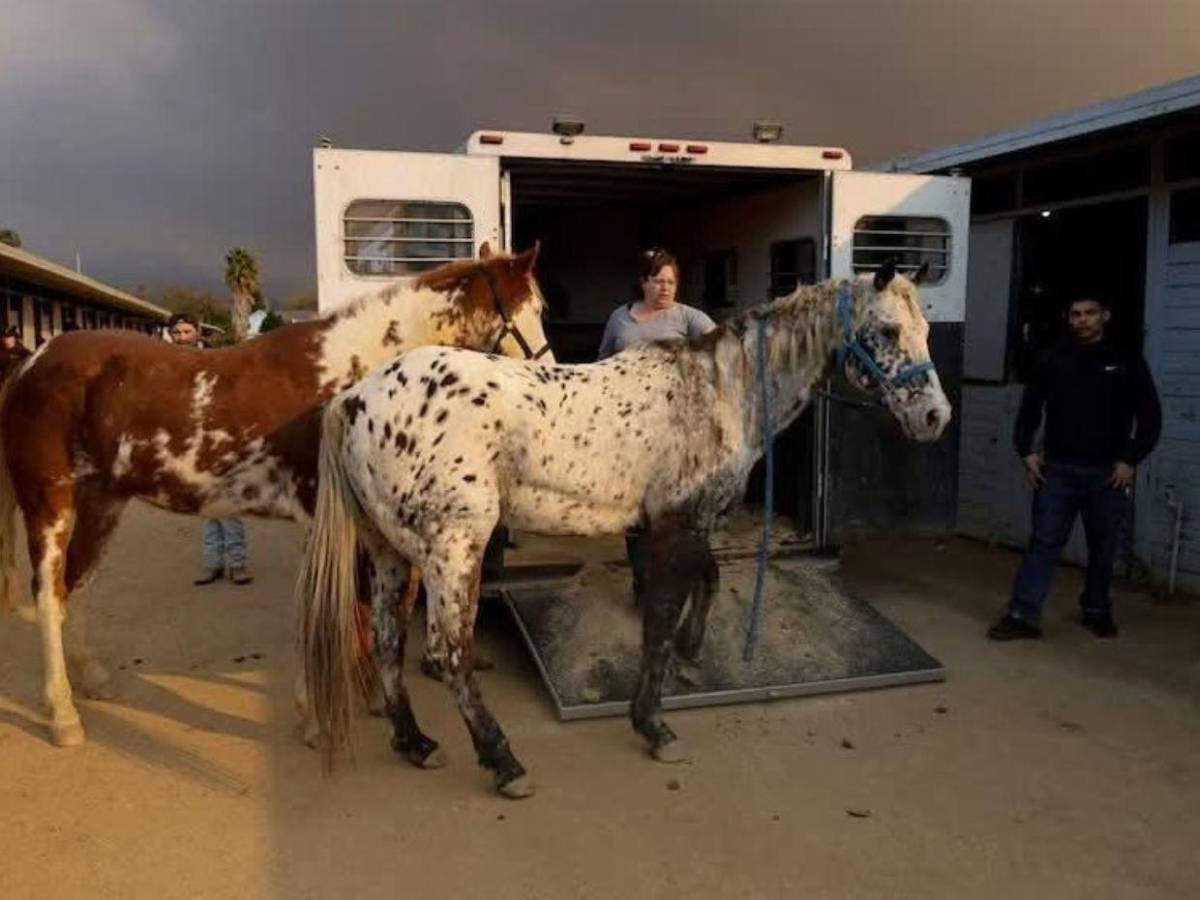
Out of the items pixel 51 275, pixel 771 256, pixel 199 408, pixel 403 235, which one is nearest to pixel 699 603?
pixel 199 408

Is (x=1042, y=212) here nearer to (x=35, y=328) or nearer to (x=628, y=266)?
(x=628, y=266)

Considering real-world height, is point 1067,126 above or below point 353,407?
above

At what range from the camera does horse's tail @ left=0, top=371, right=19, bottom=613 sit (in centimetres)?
414

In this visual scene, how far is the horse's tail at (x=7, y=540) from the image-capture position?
13.6 ft

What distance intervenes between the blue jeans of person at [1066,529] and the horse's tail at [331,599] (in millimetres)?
3707

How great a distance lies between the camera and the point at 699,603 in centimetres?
388

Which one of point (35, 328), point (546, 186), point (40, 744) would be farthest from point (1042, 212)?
point (35, 328)

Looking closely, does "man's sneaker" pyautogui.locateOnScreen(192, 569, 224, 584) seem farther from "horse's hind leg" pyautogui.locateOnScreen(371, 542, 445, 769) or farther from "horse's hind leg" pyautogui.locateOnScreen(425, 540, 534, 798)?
"horse's hind leg" pyautogui.locateOnScreen(425, 540, 534, 798)

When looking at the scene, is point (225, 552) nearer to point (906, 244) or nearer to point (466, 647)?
point (466, 647)

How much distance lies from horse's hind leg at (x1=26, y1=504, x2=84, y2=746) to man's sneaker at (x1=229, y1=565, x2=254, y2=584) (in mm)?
2566

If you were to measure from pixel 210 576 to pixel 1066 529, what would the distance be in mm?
5592

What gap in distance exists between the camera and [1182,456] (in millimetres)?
6035

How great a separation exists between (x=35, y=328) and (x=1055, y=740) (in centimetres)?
2175

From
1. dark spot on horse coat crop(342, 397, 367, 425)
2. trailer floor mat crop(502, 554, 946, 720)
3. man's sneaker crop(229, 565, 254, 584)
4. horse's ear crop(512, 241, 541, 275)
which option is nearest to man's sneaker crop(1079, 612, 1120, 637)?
trailer floor mat crop(502, 554, 946, 720)
